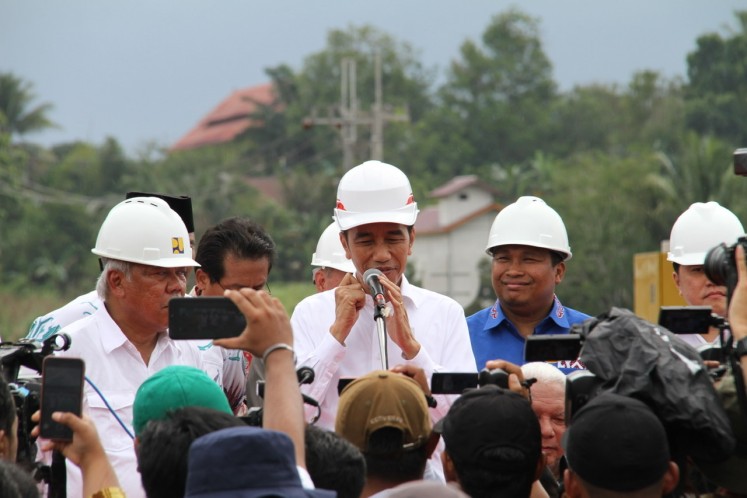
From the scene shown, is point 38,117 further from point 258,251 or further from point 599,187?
point 258,251

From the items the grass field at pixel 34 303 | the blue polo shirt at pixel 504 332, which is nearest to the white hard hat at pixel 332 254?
the blue polo shirt at pixel 504 332

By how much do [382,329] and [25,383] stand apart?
1.46 metres

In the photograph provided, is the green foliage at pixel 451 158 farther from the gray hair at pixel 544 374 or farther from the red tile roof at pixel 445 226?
the gray hair at pixel 544 374

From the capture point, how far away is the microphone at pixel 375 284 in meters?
5.49

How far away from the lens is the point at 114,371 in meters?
5.73

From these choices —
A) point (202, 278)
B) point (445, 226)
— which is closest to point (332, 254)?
point (202, 278)

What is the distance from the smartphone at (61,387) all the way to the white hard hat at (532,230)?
3182 mm

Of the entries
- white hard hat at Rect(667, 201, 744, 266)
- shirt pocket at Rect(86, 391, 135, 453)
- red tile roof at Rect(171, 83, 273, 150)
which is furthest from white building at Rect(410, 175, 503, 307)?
red tile roof at Rect(171, 83, 273, 150)

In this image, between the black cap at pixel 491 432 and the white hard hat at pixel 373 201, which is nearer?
the black cap at pixel 491 432

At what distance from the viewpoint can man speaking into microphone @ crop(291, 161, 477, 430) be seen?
18.5ft

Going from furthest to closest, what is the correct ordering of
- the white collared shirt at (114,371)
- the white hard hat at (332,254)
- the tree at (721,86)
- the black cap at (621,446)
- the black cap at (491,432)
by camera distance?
the tree at (721,86) < the white hard hat at (332,254) < the white collared shirt at (114,371) < the black cap at (491,432) < the black cap at (621,446)

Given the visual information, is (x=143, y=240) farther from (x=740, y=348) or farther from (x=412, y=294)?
(x=740, y=348)

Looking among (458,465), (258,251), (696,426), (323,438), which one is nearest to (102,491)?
Answer: (323,438)

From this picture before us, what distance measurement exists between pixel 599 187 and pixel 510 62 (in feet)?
148
